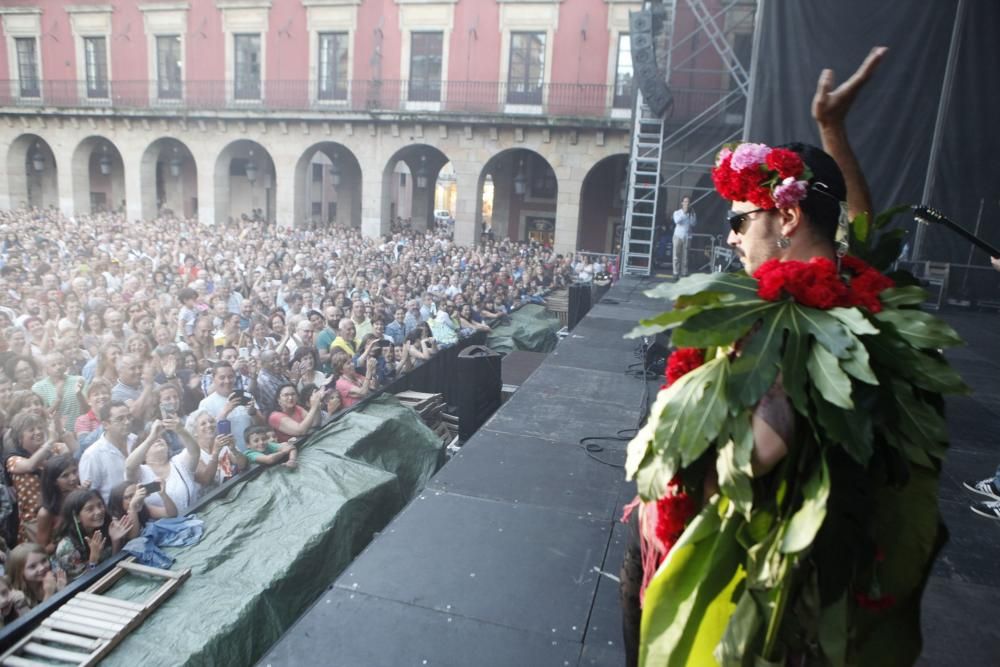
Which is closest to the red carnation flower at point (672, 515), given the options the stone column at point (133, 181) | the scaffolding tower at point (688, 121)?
the scaffolding tower at point (688, 121)

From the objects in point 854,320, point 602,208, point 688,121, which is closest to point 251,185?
point 602,208

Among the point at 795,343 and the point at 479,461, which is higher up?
the point at 795,343

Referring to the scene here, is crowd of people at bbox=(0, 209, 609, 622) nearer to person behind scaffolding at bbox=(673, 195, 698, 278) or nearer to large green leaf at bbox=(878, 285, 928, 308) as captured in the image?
person behind scaffolding at bbox=(673, 195, 698, 278)

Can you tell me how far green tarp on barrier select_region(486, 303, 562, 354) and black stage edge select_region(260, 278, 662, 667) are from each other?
821 cm

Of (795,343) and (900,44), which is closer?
(795,343)

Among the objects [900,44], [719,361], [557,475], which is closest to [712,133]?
[900,44]

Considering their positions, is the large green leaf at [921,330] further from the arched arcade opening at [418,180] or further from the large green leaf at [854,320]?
the arched arcade opening at [418,180]

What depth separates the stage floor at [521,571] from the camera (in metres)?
2.44

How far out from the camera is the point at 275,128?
23.5 meters

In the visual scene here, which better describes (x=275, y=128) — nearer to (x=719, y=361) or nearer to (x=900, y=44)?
(x=900, y=44)

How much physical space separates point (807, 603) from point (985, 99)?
33.7ft

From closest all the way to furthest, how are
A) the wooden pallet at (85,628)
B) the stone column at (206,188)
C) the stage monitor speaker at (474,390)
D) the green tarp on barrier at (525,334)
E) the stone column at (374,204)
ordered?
1. the wooden pallet at (85,628)
2. the stage monitor speaker at (474,390)
3. the green tarp on barrier at (525,334)
4. the stone column at (374,204)
5. the stone column at (206,188)

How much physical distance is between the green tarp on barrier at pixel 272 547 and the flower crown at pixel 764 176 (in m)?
2.03

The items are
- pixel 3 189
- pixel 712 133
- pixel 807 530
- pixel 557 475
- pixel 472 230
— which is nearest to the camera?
pixel 807 530
